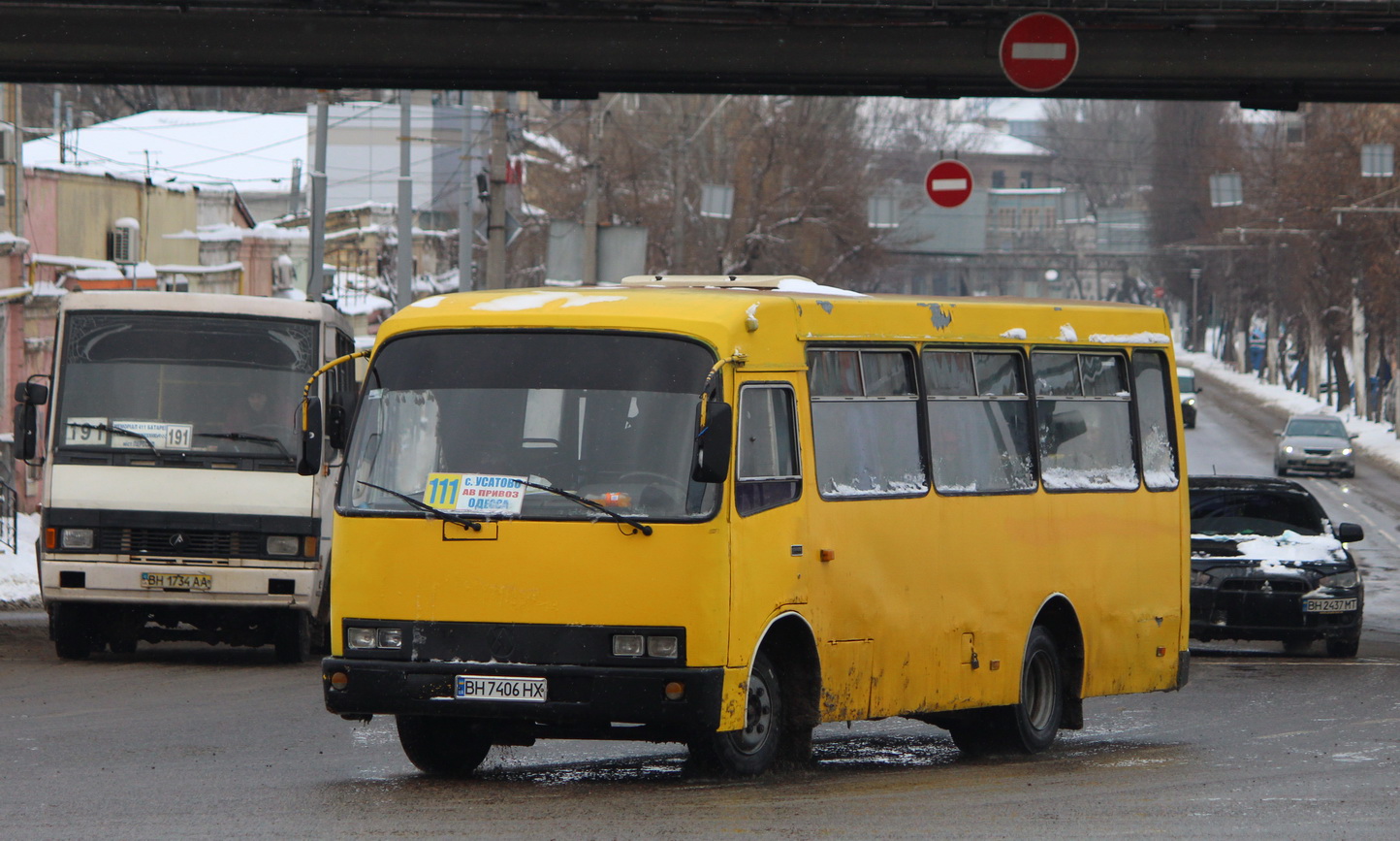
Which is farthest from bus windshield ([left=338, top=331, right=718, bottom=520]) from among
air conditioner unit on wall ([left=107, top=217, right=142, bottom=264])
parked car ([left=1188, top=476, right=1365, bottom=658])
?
air conditioner unit on wall ([left=107, top=217, right=142, bottom=264])

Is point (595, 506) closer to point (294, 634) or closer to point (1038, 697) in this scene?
point (1038, 697)

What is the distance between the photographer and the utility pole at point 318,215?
33781 millimetres

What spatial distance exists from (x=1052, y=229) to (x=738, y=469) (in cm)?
12540

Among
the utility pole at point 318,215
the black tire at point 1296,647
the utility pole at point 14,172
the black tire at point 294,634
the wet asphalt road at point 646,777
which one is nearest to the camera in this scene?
the wet asphalt road at point 646,777

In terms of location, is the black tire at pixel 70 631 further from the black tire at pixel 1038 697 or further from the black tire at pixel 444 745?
the black tire at pixel 1038 697

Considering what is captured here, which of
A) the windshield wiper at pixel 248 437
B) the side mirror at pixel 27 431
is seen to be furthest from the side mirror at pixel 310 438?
the side mirror at pixel 27 431

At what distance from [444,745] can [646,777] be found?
3.19 feet

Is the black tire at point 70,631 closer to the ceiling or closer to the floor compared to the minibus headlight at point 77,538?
closer to the floor

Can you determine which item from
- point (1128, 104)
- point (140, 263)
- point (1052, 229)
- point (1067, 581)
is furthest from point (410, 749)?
point (1128, 104)

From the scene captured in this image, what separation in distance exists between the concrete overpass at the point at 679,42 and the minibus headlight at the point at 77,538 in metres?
5.73

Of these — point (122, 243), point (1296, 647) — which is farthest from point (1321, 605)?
point (122, 243)

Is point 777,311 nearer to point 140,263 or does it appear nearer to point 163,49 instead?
point 163,49

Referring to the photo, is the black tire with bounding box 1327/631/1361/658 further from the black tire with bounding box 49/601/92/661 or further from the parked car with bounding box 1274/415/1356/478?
the parked car with bounding box 1274/415/1356/478

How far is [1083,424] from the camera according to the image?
42.1 feet
